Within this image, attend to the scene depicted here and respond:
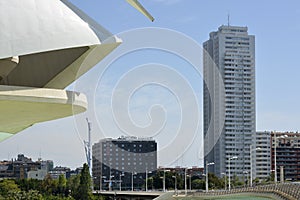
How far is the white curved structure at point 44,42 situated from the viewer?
10234 millimetres

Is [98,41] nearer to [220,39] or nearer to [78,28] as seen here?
[78,28]

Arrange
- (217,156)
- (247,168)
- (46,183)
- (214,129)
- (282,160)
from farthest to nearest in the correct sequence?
(282,160) → (247,168) → (217,156) → (46,183) → (214,129)

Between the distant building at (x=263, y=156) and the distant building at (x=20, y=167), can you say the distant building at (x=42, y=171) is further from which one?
the distant building at (x=263, y=156)

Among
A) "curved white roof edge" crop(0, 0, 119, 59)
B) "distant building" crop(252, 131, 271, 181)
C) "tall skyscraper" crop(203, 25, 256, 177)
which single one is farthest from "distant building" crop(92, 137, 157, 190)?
"distant building" crop(252, 131, 271, 181)

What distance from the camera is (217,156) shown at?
6594 centimetres

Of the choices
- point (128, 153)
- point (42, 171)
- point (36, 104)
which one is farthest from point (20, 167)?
point (36, 104)

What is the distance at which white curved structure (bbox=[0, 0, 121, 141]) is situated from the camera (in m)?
10.2

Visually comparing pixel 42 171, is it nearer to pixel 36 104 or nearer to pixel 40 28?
pixel 36 104

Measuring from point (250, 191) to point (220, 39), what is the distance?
124ft

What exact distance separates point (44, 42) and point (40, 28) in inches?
11.5

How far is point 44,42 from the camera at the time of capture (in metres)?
10.4

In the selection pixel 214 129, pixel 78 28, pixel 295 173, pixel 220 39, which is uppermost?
pixel 220 39

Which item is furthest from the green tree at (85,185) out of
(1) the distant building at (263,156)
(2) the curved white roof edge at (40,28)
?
(1) the distant building at (263,156)

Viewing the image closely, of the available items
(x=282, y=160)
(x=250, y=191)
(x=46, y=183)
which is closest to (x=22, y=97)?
(x=250, y=191)
